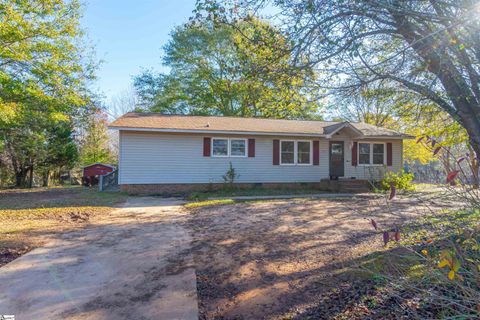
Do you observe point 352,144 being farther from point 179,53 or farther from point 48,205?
point 179,53

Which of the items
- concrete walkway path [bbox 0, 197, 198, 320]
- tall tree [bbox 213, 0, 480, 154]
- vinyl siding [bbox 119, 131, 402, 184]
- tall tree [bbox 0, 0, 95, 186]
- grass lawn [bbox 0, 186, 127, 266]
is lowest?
concrete walkway path [bbox 0, 197, 198, 320]

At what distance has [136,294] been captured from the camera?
9.32 feet

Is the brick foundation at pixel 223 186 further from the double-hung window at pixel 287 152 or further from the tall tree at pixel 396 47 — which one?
the tall tree at pixel 396 47

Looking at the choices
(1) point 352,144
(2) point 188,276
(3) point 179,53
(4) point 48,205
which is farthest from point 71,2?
(1) point 352,144

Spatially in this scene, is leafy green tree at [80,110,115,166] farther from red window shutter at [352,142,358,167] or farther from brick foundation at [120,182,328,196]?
red window shutter at [352,142,358,167]

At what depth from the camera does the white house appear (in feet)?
37.8

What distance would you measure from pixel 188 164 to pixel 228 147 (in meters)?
2.04

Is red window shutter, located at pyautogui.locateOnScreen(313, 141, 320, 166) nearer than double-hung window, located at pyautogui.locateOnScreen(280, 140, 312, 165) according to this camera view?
No

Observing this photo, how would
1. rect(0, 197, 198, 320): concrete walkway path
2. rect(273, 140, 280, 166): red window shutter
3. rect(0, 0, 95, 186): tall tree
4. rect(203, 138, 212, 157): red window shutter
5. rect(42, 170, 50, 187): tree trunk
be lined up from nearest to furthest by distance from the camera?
rect(0, 197, 198, 320): concrete walkway path < rect(0, 0, 95, 186): tall tree < rect(203, 138, 212, 157): red window shutter < rect(273, 140, 280, 166): red window shutter < rect(42, 170, 50, 187): tree trunk

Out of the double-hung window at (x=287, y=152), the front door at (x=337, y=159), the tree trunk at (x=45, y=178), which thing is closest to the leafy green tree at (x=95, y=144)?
the tree trunk at (x=45, y=178)

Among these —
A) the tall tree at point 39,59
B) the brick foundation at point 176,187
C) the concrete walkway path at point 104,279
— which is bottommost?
the concrete walkway path at point 104,279

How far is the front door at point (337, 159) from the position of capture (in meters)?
13.9

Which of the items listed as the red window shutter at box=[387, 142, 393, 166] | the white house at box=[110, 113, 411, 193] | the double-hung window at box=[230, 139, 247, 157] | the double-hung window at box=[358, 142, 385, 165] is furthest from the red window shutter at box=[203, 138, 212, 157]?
the red window shutter at box=[387, 142, 393, 166]

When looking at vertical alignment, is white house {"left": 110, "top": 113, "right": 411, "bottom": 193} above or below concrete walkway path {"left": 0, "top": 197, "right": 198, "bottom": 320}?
above
